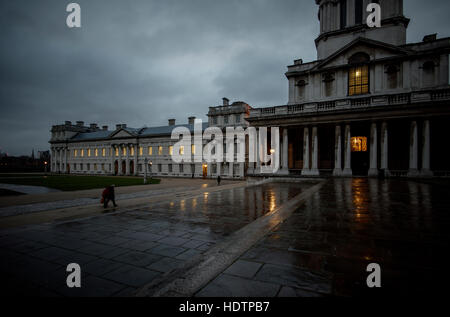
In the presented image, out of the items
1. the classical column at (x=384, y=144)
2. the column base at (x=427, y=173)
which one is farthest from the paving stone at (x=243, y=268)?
the column base at (x=427, y=173)

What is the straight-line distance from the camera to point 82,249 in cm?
489

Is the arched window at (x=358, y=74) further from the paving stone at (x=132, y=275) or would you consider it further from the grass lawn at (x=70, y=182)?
the paving stone at (x=132, y=275)

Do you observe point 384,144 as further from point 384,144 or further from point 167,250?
point 167,250

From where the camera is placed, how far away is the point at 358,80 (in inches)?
1037

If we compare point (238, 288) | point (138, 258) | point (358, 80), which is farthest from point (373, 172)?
point (138, 258)

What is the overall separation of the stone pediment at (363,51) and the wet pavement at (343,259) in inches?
1035

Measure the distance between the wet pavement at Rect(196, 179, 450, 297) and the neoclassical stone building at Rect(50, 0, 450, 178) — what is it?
18692 mm

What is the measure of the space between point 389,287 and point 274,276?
148cm

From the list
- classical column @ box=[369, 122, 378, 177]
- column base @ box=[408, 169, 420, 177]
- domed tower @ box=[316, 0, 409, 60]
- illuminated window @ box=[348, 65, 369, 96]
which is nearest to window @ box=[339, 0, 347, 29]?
domed tower @ box=[316, 0, 409, 60]

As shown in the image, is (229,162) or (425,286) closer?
(425,286)

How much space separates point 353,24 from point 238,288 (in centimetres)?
3739

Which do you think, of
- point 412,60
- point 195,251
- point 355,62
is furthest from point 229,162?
point 195,251

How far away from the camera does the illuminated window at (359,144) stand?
26094 millimetres
